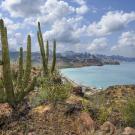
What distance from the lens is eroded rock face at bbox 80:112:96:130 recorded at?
369 inches

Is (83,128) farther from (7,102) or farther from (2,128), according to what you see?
(7,102)

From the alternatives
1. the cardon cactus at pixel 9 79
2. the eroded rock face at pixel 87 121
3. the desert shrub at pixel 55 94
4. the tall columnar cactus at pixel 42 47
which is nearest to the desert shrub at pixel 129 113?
the eroded rock face at pixel 87 121

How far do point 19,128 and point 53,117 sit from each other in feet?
3.37

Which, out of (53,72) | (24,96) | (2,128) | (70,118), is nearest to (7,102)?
(24,96)

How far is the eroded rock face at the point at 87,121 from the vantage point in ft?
30.8

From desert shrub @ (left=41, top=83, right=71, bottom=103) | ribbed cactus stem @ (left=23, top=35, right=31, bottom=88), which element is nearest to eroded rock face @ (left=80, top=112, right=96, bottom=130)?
desert shrub @ (left=41, top=83, right=71, bottom=103)

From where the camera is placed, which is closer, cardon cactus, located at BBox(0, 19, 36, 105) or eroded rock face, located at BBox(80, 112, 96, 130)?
eroded rock face, located at BBox(80, 112, 96, 130)

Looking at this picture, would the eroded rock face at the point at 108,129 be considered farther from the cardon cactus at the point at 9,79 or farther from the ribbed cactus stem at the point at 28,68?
the ribbed cactus stem at the point at 28,68

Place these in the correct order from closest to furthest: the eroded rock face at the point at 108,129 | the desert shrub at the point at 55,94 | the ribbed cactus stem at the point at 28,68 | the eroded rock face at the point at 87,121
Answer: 1. the eroded rock face at the point at 108,129
2. the eroded rock face at the point at 87,121
3. the desert shrub at the point at 55,94
4. the ribbed cactus stem at the point at 28,68

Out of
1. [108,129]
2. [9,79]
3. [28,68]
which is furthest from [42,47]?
[108,129]

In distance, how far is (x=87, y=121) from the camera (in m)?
9.60

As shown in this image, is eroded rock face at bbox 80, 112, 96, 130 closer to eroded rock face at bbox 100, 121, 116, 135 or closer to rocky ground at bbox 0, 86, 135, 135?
rocky ground at bbox 0, 86, 135, 135

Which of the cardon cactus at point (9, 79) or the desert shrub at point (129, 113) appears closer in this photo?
the desert shrub at point (129, 113)

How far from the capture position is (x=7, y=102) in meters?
12.1
